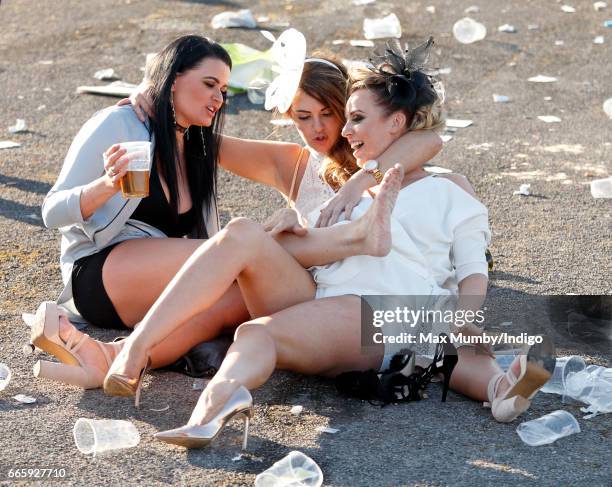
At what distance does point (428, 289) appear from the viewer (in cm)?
427

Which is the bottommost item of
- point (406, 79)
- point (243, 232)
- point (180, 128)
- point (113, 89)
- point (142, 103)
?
point (113, 89)

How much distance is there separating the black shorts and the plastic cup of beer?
608 millimetres

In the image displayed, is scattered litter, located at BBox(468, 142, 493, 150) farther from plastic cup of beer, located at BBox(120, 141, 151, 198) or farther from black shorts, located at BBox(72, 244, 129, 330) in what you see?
plastic cup of beer, located at BBox(120, 141, 151, 198)

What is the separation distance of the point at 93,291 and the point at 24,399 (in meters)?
0.68

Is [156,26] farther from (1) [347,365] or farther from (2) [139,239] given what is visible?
(1) [347,365]

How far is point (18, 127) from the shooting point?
7637mm

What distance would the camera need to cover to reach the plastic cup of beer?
4.08 meters

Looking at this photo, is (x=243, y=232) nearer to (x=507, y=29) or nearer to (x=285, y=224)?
(x=285, y=224)

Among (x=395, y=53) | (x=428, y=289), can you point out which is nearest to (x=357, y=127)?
(x=395, y=53)

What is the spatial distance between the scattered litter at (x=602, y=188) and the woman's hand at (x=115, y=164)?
324 cm

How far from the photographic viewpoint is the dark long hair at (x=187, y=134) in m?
4.76

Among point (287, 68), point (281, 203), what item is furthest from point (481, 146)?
point (287, 68)

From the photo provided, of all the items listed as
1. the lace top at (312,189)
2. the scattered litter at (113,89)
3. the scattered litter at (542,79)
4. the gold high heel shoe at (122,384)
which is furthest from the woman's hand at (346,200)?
the scattered litter at (542,79)

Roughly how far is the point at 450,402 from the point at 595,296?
1177 mm
